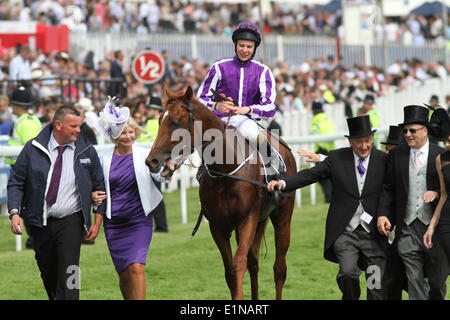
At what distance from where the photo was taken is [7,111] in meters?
14.9

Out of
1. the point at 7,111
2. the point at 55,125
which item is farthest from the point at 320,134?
the point at 55,125

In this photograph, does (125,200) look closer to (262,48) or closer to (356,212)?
(356,212)

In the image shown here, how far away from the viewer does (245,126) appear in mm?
8250

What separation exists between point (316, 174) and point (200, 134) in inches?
38.9

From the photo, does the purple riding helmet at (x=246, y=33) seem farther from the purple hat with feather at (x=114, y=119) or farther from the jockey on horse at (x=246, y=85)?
the purple hat with feather at (x=114, y=119)

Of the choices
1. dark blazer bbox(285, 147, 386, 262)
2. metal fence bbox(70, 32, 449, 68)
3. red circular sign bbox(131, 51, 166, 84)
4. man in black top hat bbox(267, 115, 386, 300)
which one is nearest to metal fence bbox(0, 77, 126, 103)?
red circular sign bbox(131, 51, 166, 84)

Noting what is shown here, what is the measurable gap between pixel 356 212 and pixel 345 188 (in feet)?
0.69

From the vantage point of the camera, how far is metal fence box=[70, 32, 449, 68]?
81.1 feet

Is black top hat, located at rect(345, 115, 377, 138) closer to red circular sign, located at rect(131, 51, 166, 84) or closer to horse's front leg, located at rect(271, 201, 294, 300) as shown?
horse's front leg, located at rect(271, 201, 294, 300)

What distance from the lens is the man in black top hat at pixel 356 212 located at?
743 cm

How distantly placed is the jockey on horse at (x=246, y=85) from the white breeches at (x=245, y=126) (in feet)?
0.24

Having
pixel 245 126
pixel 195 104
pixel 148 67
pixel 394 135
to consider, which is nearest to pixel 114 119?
pixel 195 104
